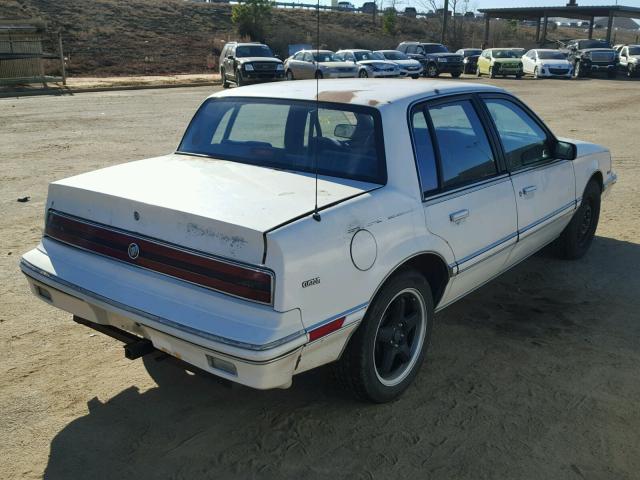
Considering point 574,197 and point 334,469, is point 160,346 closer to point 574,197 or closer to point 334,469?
point 334,469

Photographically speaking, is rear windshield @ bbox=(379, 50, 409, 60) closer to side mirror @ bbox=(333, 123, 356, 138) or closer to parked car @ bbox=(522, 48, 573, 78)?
parked car @ bbox=(522, 48, 573, 78)

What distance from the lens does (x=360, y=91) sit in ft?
12.4

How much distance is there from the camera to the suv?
24984mm

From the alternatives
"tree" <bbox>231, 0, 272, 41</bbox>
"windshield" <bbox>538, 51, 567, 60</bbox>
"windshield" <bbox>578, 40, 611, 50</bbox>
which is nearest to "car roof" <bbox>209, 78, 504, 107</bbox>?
"windshield" <bbox>538, 51, 567, 60</bbox>

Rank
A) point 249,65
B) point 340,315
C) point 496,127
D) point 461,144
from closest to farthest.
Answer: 1. point 340,315
2. point 461,144
3. point 496,127
4. point 249,65

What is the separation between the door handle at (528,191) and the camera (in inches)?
Result: 168

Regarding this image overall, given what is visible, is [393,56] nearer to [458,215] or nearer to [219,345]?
[458,215]

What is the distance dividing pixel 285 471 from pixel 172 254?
111 cm

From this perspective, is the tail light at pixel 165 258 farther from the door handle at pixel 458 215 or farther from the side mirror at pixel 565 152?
the side mirror at pixel 565 152

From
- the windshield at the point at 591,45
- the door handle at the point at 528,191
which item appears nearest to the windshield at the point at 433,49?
the windshield at the point at 591,45

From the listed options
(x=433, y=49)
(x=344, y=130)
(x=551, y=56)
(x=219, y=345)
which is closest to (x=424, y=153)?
(x=344, y=130)

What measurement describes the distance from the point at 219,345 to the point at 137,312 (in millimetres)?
501

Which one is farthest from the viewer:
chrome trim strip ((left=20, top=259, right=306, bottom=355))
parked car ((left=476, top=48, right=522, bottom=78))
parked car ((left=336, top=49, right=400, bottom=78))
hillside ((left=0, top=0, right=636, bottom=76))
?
hillside ((left=0, top=0, right=636, bottom=76))

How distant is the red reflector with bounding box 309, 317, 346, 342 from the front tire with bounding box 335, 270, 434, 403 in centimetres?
24
